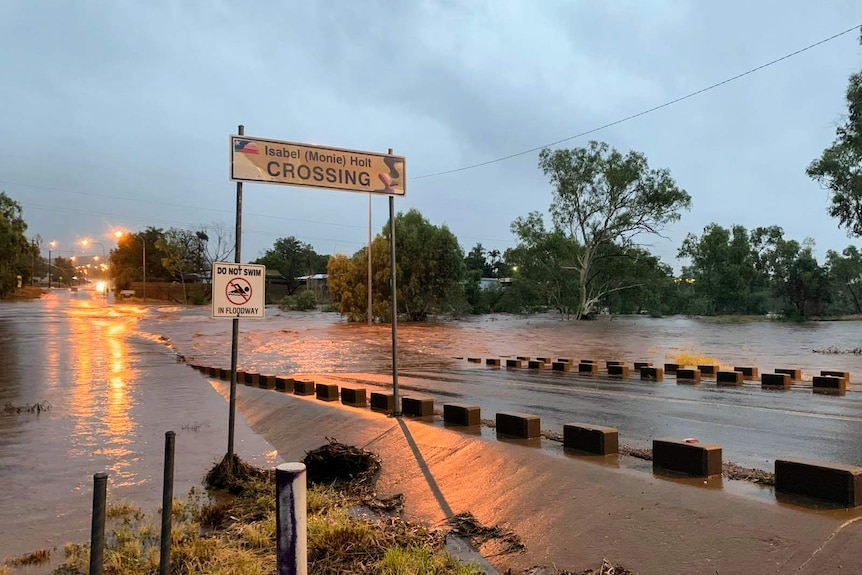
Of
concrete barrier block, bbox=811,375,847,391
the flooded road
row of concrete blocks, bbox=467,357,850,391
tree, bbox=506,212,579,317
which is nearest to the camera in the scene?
the flooded road

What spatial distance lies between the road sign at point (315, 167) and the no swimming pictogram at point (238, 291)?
39.8 inches

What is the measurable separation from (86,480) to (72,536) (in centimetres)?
169

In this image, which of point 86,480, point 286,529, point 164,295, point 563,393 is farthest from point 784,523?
point 164,295

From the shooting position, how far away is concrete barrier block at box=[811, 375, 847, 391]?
10945 mm

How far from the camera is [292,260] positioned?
99.7 m

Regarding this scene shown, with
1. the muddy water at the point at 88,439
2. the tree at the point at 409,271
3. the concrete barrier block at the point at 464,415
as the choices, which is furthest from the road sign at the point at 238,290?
the tree at the point at 409,271

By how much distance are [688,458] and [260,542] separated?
3.17 m

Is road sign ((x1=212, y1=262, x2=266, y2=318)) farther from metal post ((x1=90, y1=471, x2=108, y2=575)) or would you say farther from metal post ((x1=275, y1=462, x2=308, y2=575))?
metal post ((x1=275, y1=462, x2=308, y2=575))

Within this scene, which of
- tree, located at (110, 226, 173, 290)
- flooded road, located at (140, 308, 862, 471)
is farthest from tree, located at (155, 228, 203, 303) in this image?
flooded road, located at (140, 308, 862, 471)

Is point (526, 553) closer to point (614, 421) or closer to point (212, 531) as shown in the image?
point (212, 531)

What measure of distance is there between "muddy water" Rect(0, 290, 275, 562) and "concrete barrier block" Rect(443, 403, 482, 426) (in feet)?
7.14

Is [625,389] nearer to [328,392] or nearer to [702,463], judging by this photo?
[328,392]

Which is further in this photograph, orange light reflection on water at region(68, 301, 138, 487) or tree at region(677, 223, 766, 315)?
tree at region(677, 223, 766, 315)

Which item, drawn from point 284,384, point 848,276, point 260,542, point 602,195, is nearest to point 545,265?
point 602,195
